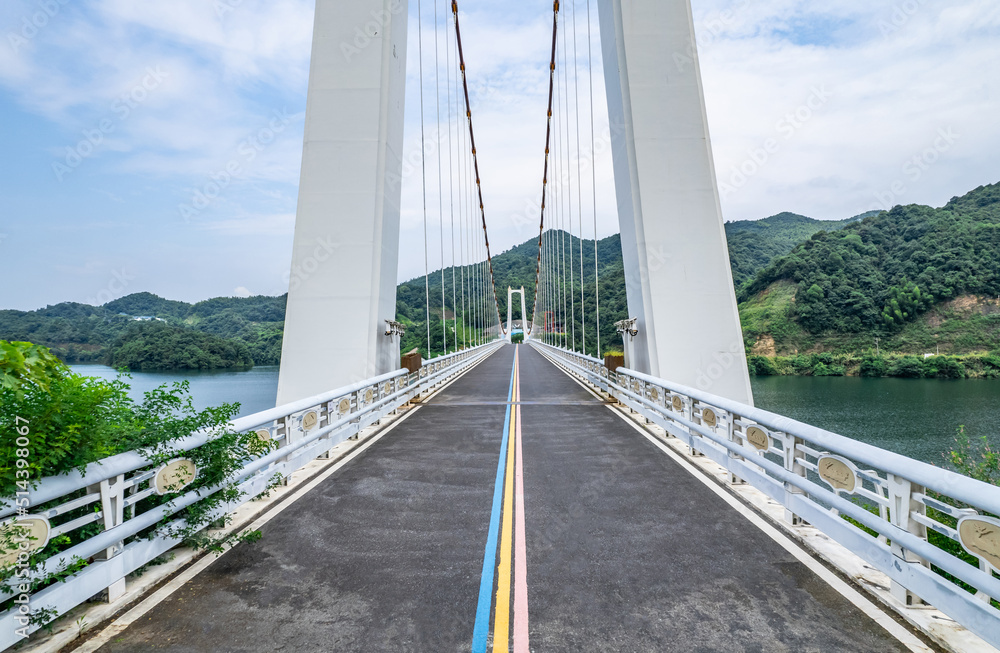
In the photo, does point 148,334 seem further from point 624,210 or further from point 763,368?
point 763,368

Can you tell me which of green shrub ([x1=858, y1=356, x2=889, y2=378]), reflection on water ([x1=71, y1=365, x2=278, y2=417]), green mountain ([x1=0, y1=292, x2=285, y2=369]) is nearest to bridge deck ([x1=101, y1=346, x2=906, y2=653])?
green mountain ([x1=0, y1=292, x2=285, y2=369])

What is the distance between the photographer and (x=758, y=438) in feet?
19.1

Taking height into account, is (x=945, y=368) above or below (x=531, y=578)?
below

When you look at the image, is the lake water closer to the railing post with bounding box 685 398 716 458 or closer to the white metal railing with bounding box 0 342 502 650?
the white metal railing with bounding box 0 342 502 650

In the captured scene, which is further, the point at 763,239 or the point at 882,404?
the point at 763,239

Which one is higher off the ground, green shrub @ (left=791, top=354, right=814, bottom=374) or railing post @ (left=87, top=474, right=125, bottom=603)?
railing post @ (left=87, top=474, right=125, bottom=603)

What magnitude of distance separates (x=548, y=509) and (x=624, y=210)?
29.4 ft

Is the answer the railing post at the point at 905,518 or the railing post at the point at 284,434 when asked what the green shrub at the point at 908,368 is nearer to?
the railing post at the point at 905,518

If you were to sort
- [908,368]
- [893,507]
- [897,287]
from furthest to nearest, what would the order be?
1. [897,287]
2. [908,368]
3. [893,507]

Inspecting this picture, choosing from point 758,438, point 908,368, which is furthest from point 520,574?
point 908,368

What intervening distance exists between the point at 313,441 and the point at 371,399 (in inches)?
140

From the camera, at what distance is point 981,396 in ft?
140

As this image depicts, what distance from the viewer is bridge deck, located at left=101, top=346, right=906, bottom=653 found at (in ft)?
11.1

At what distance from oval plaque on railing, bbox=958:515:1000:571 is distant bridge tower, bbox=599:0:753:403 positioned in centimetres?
880
